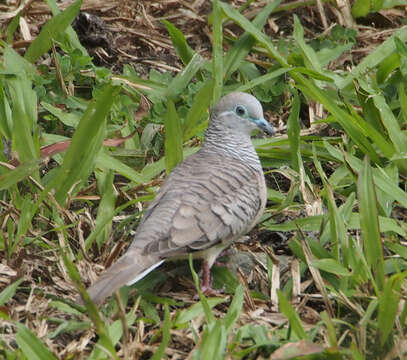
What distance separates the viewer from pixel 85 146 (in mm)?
4809

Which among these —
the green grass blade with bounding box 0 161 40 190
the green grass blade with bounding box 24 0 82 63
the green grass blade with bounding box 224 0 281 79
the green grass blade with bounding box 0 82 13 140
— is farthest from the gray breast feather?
the green grass blade with bounding box 24 0 82 63

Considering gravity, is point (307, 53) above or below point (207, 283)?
above

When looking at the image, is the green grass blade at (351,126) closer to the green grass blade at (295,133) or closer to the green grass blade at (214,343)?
the green grass blade at (295,133)

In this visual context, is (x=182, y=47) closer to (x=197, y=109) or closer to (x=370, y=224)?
(x=197, y=109)

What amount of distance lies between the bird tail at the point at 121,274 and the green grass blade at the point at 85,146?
815 mm

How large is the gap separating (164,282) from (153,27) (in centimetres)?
293

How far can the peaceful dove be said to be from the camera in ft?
13.9

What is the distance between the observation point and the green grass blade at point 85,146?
4.72m

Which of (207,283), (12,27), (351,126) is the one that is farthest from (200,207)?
(12,27)

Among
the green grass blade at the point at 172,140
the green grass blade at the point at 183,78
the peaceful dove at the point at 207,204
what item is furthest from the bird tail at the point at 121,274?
the green grass blade at the point at 183,78

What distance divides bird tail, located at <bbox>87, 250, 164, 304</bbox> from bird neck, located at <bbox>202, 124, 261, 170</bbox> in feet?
3.80

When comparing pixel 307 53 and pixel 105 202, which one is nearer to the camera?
pixel 105 202

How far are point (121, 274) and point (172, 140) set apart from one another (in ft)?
4.63

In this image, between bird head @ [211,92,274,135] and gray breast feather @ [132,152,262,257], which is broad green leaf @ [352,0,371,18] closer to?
bird head @ [211,92,274,135]
